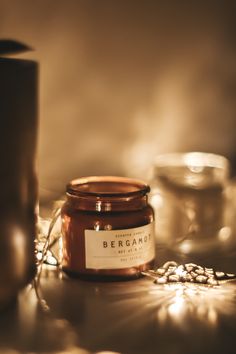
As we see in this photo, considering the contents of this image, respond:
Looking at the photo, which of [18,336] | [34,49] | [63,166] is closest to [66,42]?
[34,49]

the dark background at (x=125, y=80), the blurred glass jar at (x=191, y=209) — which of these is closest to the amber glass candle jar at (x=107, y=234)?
the blurred glass jar at (x=191, y=209)

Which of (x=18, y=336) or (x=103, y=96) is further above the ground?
(x=103, y=96)

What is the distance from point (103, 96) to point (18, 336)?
0.45 metres

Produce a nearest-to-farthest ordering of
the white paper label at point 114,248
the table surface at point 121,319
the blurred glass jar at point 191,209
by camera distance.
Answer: the table surface at point 121,319 → the white paper label at point 114,248 → the blurred glass jar at point 191,209

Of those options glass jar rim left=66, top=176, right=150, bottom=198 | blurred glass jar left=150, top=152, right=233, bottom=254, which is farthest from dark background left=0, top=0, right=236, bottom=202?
glass jar rim left=66, top=176, right=150, bottom=198

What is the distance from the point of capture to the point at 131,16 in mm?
822

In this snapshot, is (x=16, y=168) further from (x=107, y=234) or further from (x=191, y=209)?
(x=191, y=209)

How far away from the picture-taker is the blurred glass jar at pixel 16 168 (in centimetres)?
51

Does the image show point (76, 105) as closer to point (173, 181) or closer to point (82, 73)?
point (82, 73)

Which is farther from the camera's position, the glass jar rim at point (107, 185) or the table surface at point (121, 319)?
the glass jar rim at point (107, 185)

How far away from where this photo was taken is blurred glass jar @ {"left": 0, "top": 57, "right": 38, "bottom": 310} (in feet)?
1.66

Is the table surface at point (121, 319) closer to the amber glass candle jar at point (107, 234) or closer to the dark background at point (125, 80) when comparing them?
the amber glass candle jar at point (107, 234)

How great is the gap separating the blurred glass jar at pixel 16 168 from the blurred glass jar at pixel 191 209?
9.1 inches

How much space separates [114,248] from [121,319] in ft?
0.26
